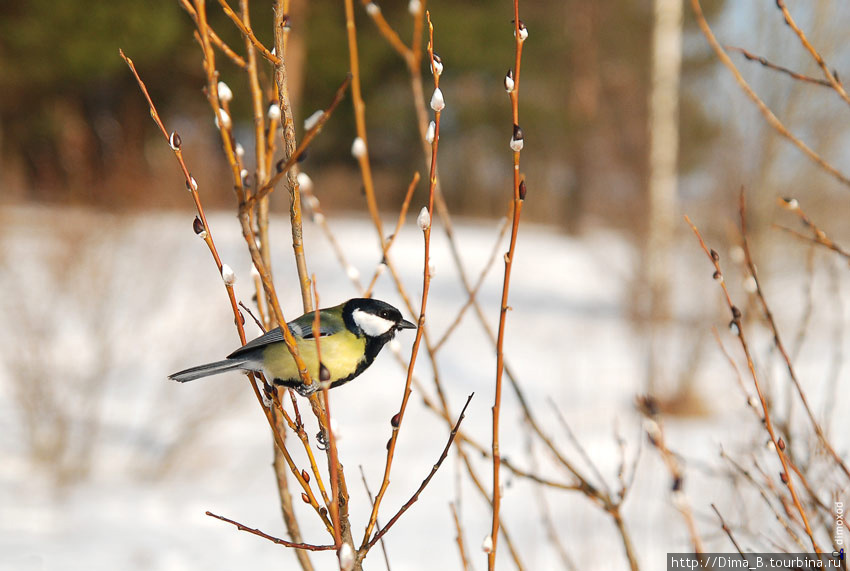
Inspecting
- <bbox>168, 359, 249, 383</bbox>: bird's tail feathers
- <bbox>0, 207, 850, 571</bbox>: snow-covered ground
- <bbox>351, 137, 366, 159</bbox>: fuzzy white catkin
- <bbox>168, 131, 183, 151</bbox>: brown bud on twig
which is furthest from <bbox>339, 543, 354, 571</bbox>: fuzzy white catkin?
<bbox>0, 207, 850, 571</bbox>: snow-covered ground

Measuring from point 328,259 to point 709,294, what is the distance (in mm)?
5340

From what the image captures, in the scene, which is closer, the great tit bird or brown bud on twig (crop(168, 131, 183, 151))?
brown bud on twig (crop(168, 131, 183, 151))

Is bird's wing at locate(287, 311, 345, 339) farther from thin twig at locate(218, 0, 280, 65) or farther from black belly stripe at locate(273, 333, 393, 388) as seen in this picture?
thin twig at locate(218, 0, 280, 65)

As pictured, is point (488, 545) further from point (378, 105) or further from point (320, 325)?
point (378, 105)

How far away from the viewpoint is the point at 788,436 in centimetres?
144

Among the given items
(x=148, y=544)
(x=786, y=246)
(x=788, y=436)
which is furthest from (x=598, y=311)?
(x=788, y=436)

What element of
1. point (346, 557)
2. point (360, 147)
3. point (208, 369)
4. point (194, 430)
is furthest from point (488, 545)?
point (194, 430)

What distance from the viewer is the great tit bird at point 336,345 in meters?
1.24

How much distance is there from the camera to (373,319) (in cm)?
Result: 126

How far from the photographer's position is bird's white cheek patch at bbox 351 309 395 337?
4.14 feet

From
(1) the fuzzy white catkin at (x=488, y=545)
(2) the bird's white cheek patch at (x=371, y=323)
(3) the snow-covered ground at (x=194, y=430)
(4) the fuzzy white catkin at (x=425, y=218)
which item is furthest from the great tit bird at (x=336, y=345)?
(3) the snow-covered ground at (x=194, y=430)

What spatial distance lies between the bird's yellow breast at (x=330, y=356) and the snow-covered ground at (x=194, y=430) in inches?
101

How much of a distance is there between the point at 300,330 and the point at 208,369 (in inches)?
7.0

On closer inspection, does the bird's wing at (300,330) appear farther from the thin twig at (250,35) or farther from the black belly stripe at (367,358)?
the thin twig at (250,35)
